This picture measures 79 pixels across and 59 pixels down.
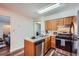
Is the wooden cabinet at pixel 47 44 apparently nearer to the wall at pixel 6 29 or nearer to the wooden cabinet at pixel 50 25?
the wooden cabinet at pixel 50 25

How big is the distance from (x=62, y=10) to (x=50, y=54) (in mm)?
728

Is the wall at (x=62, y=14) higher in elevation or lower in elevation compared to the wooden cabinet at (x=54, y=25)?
higher

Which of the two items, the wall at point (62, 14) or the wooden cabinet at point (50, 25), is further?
the wooden cabinet at point (50, 25)

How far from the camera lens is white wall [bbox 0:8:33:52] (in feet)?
4.33

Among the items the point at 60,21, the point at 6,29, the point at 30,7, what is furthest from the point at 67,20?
the point at 6,29

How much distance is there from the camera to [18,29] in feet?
4.48

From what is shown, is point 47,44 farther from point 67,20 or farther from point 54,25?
point 67,20

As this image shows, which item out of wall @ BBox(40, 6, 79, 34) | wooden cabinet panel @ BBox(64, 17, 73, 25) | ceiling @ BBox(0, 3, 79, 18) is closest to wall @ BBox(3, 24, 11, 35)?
ceiling @ BBox(0, 3, 79, 18)

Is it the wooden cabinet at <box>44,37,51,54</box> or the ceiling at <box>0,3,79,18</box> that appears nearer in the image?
the ceiling at <box>0,3,79,18</box>

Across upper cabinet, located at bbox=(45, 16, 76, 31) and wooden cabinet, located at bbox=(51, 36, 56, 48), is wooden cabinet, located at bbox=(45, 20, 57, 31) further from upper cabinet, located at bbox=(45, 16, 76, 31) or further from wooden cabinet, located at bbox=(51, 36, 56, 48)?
wooden cabinet, located at bbox=(51, 36, 56, 48)

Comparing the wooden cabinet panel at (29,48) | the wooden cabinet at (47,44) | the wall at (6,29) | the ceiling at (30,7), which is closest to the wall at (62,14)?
the ceiling at (30,7)

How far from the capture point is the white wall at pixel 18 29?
1.32m

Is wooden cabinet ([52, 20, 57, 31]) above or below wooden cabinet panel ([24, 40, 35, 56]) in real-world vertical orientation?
above

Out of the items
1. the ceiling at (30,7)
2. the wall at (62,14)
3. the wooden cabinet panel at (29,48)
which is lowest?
the wooden cabinet panel at (29,48)
